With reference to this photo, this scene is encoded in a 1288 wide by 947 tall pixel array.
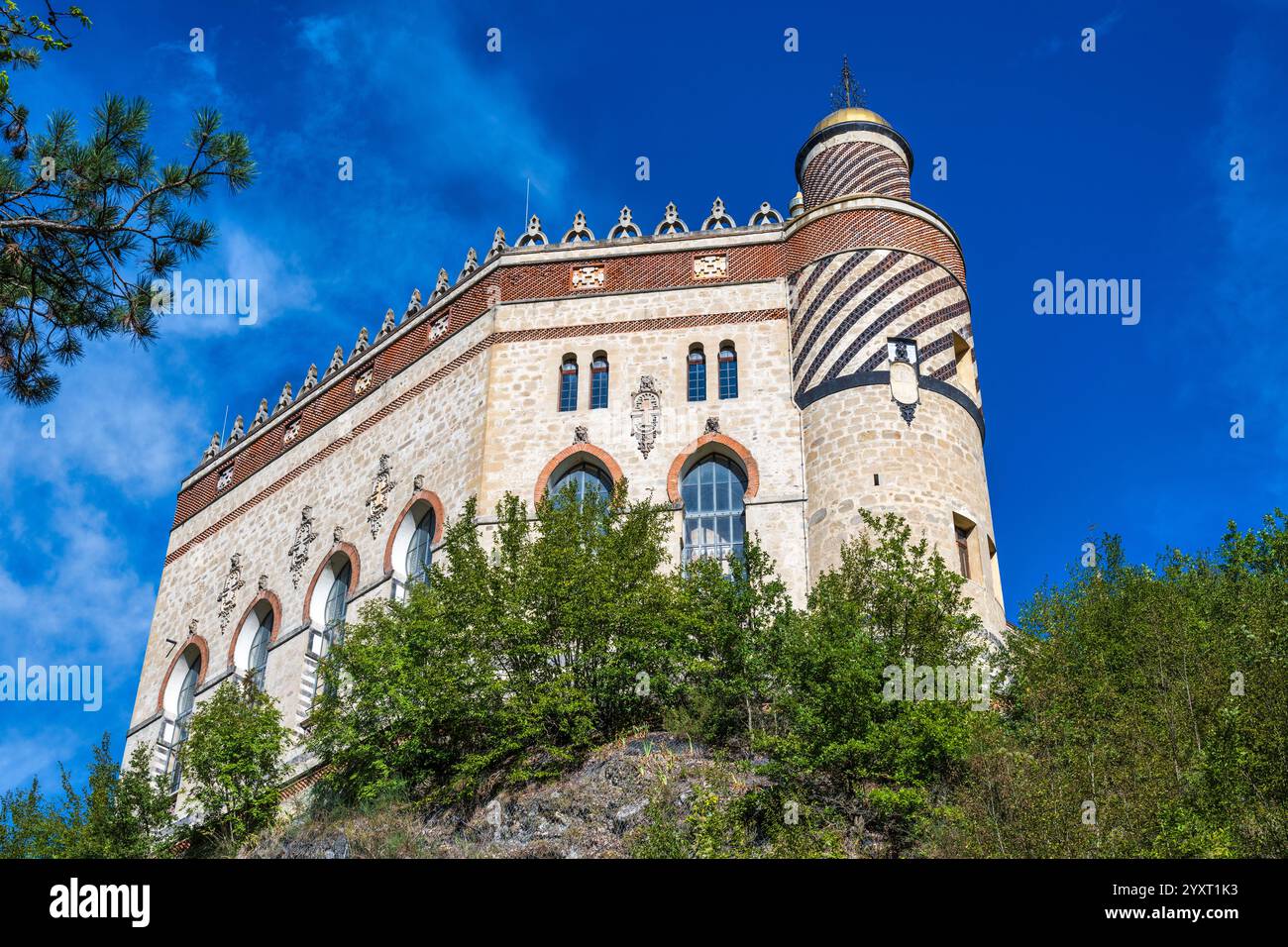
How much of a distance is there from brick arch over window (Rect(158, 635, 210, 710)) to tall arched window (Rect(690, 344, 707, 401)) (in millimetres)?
13841

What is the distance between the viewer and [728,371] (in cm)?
Result: 3072

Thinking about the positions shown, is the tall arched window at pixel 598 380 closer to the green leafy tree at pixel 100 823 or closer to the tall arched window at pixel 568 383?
the tall arched window at pixel 568 383

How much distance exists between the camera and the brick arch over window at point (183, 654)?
35.0 metres

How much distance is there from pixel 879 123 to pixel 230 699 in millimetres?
18857

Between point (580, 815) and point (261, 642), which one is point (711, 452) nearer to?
point (580, 815)

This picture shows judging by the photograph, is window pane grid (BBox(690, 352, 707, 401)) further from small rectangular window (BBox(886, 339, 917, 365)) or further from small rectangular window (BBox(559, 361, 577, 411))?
small rectangular window (BBox(886, 339, 917, 365))

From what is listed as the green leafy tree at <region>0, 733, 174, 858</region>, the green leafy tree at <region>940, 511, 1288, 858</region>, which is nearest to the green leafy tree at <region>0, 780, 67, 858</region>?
the green leafy tree at <region>0, 733, 174, 858</region>

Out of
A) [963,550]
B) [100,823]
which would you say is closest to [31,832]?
[100,823]

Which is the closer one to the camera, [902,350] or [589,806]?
[589,806]

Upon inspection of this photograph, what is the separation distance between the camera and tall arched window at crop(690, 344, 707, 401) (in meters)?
30.4

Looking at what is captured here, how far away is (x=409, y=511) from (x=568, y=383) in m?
4.44

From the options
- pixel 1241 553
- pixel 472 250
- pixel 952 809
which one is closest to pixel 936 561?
pixel 952 809
